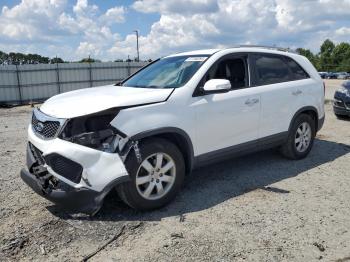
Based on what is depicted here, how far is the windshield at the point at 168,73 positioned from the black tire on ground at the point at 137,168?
0.83m

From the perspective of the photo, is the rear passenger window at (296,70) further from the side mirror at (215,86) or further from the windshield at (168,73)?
the side mirror at (215,86)

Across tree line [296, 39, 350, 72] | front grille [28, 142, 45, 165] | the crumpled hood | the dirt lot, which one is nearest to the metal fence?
the dirt lot

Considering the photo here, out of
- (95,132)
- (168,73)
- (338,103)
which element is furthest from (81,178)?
(338,103)

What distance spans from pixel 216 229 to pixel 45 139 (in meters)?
2.03

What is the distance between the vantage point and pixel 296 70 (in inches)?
239

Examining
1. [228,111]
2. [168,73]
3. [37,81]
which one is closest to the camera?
[228,111]

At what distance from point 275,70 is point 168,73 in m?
1.79

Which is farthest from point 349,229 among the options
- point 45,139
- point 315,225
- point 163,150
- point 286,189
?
point 45,139

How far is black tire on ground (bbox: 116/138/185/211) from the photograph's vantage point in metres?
3.88

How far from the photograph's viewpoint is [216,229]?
3787mm

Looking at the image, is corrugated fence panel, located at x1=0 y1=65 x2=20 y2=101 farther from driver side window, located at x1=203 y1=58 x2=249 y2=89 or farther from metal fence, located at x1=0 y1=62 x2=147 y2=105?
driver side window, located at x1=203 y1=58 x2=249 y2=89

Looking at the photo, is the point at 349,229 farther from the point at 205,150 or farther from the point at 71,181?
the point at 71,181

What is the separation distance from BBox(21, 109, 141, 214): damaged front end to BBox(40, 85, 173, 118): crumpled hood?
8cm

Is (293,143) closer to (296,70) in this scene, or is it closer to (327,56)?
(296,70)
